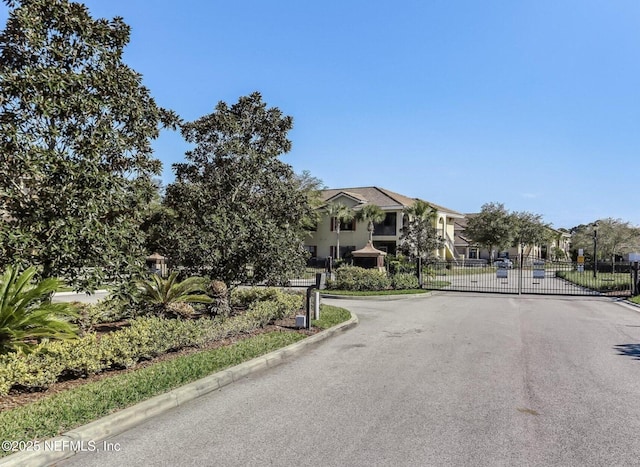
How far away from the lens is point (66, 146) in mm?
7180

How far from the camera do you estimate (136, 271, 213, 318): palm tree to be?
30.5 feet

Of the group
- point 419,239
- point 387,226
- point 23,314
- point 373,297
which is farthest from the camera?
point 387,226

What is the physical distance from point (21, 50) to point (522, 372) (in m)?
9.30

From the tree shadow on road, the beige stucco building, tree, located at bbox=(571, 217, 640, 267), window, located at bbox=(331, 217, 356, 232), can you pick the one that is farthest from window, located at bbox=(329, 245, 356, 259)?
the tree shadow on road

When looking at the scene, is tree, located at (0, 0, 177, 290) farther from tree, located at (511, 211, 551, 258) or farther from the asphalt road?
tree, located at (511, 211, 551, 258)

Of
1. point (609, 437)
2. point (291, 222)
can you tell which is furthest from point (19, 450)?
point (291, 222)

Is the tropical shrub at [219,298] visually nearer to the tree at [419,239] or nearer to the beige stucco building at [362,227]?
the tree at [419,239]

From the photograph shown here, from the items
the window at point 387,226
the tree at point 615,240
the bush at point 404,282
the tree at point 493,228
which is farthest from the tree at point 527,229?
the bush at point 404,282

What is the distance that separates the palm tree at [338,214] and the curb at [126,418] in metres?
38.9

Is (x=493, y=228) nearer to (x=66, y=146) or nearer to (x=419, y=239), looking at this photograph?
(x=419, y=239)

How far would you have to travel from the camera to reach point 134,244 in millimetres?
7730

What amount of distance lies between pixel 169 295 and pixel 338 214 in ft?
121

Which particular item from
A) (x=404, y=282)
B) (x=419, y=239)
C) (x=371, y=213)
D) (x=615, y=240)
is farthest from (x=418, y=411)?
(x=615, y=240)

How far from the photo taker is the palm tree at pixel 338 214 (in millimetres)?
46031
